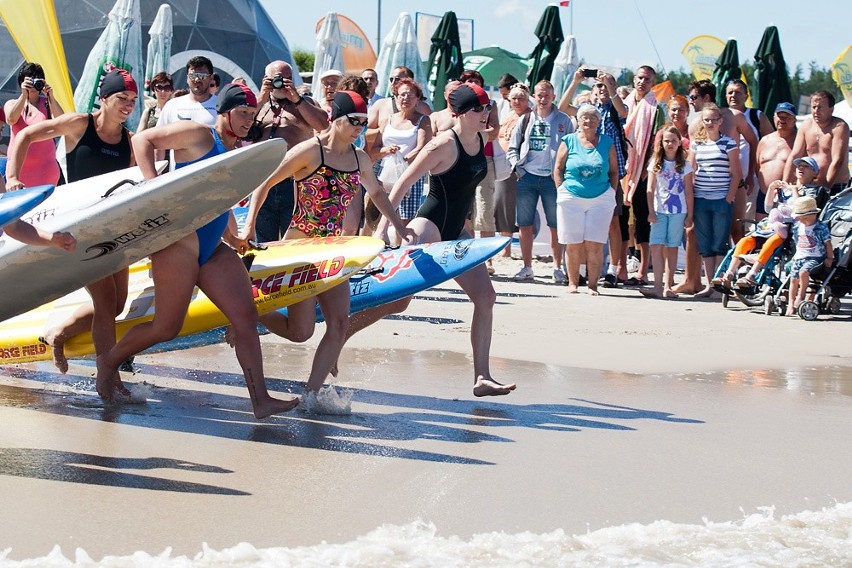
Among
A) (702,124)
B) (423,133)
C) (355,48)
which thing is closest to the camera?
(423,133)

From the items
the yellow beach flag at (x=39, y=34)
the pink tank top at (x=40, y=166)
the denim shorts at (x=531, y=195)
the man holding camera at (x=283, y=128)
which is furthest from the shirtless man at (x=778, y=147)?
the yellow beach flag at (x=39, y=34)

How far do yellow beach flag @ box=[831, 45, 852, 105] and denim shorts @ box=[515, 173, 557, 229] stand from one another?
30.2 ft

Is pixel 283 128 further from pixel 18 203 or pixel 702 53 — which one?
pixel 702 53

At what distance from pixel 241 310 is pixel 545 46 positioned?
49.0 ft

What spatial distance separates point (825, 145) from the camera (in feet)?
38.0

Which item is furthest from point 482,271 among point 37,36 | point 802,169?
point 37,36

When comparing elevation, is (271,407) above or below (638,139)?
below

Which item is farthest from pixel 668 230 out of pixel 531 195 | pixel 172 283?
pixel 172 283

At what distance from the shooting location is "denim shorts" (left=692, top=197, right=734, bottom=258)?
1209cm

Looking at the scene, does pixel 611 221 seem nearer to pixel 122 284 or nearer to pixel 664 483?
pixel 122 284

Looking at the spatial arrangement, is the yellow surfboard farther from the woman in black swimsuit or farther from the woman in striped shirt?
the woman in striped shirt

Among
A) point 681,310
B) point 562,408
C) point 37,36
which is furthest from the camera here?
point 37,36

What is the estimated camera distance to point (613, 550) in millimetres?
4027

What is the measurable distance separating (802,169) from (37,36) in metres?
8.42
